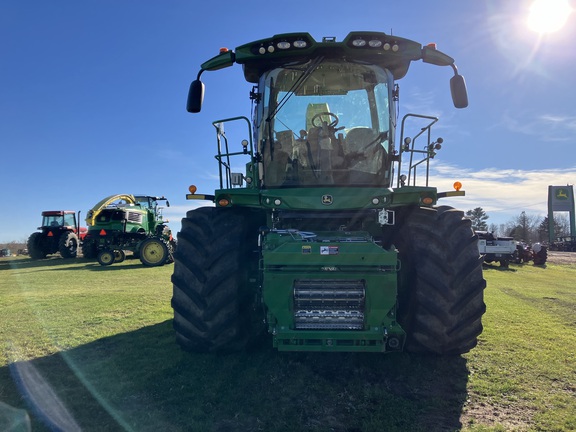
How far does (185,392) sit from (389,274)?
1989mm

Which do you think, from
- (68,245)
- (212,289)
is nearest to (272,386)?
(212,289)

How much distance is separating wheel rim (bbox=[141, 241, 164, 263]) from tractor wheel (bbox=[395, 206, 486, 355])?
1555 centimetres

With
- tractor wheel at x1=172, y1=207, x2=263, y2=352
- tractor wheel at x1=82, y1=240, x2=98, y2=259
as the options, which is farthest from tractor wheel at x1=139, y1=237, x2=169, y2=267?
tractor wheel at x1=172, y1=207, x2=263, y2=352

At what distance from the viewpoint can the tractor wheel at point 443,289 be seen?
150 inches

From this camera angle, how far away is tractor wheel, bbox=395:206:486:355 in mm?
3805

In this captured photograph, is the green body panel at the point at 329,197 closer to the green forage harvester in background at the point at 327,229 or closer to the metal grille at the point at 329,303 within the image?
the green forage harvester in background at the point at 327,229

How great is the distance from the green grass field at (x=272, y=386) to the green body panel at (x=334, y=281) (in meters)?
0.42

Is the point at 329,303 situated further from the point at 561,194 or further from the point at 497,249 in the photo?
the point at 561,194

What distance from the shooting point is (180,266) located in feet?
13.4

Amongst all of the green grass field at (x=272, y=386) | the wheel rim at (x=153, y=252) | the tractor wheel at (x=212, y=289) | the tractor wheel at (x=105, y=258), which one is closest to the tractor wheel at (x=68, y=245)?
the tractor wheel at (x=105, y=258)

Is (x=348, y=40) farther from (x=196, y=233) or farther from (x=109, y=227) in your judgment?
(x=109, y=227)

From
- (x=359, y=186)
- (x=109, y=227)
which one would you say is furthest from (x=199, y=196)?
(x=109, y=227)

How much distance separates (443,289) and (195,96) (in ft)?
10.8

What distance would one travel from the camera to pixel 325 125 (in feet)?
15.4
